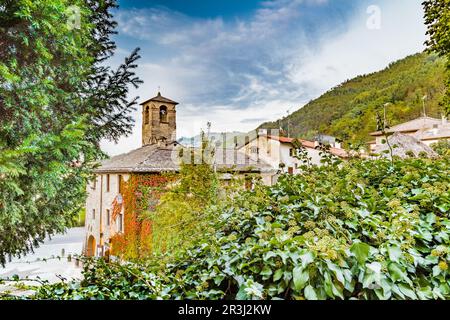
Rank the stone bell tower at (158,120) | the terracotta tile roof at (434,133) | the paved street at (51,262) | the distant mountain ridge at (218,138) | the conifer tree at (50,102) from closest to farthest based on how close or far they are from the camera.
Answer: the paved street at (51,262) → the conifer tree at (50,102) → the stone bell tower at (158,120) → the distant mountain ridge at (218,138) → the terracotta tile roof at (434,133)

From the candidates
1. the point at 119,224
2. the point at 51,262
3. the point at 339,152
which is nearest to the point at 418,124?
the point at 339,152

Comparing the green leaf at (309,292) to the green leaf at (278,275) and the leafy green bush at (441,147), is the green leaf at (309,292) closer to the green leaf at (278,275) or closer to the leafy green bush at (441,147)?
the green leaf at (278,275)

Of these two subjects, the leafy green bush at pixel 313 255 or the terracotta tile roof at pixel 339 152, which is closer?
the leafy green bush at pixel 313 255

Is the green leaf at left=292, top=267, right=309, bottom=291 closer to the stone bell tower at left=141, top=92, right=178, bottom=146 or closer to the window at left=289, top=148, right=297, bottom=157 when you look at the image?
the stone bell tower at left=141, top=92, right=178, bottom=146

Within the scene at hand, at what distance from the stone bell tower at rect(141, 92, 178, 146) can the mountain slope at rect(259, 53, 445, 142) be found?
625mm

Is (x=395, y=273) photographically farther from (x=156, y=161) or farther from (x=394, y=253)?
(x=156, y=161)

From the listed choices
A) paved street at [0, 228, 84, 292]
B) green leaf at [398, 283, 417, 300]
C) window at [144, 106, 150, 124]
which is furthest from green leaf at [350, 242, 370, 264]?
window at [144, 106, 150, 124]

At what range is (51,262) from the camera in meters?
1.87

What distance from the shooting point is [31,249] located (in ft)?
7.56

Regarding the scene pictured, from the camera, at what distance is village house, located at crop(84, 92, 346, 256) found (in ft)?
6.88

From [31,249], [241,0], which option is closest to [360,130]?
[241,0]

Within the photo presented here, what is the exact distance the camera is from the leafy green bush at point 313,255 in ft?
3.15

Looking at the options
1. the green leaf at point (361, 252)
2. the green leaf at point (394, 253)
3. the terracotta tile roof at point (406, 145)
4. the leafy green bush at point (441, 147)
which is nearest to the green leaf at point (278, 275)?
the green leaf at point (361, 252)

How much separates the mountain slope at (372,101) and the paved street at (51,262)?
1.47m
